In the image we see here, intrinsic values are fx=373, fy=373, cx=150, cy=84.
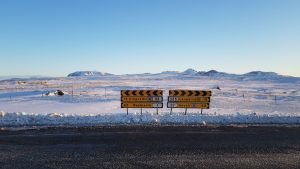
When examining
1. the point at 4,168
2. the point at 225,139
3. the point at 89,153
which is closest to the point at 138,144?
the point at 89,153

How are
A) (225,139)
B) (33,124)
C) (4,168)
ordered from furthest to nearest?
(33,124) < (225,139) < (4,168)

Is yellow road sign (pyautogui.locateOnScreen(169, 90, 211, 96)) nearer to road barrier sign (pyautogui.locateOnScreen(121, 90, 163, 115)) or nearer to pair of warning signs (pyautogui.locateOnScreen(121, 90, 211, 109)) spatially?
pair of warning signs (pyautogui.locateOnScreen(121, 90, 211, 109))

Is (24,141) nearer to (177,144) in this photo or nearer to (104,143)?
(104,143)

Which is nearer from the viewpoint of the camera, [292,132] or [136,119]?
[292,132]

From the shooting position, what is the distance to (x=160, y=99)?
20.6 meters

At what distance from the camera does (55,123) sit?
15.6m

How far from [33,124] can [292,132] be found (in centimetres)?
1012

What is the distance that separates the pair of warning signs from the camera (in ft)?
66.5

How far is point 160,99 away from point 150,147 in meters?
10.2

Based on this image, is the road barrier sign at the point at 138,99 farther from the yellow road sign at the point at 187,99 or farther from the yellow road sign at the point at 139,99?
the yellow road sign at the point at 187,99

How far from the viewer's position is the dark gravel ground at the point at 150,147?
8594 mm

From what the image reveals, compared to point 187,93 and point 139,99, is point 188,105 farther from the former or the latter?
point 139,99

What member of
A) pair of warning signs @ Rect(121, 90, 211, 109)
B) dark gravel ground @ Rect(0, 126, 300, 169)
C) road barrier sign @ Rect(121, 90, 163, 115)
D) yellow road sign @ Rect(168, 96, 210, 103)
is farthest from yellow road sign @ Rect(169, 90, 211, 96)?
dark gravel ground @ Rect(0, 126, 300, 169)

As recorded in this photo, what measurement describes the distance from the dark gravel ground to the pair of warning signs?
238 inches
